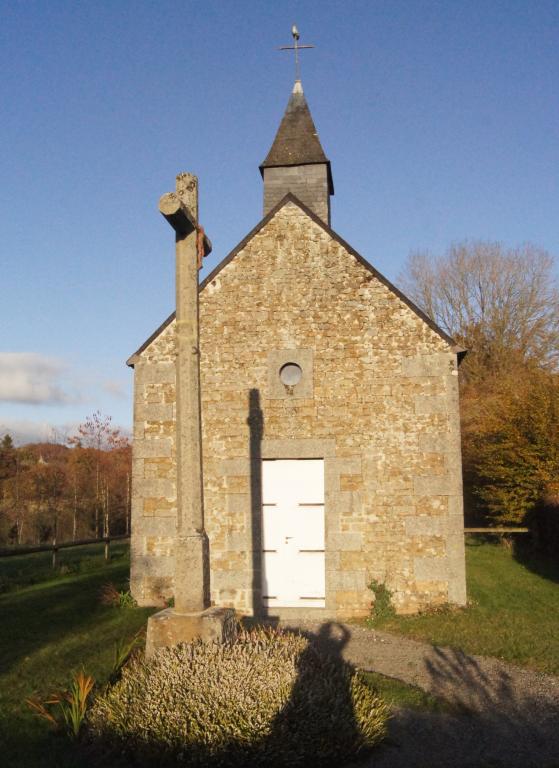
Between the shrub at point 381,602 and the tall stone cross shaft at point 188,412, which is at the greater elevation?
the tall stone cross shaft at point 188,412

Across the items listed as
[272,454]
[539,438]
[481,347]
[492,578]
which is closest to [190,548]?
[272,454]

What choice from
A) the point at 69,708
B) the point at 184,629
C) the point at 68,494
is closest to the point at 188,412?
the point at 184,629

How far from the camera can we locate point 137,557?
1076 cm

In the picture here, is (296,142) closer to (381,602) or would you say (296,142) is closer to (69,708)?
(381,602)

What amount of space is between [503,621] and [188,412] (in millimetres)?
5920

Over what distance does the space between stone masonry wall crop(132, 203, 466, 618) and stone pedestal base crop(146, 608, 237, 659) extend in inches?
184

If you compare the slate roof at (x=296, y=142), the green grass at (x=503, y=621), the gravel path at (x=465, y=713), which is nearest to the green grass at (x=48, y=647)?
the gravel path at (x=465, y=713)

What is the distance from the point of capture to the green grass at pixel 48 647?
4.92 meters

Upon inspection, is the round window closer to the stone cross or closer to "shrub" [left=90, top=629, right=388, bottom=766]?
the stone cross

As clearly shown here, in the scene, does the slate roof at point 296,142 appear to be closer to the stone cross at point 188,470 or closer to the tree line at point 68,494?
the stone cross at point 188,470

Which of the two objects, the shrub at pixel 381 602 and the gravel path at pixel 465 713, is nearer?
the gravel path at pixel 465 713

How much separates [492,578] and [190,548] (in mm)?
8728

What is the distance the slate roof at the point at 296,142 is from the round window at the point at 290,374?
4.98 m

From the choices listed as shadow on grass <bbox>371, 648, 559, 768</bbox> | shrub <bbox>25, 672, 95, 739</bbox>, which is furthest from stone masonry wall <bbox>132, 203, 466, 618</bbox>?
shrub <bbox>25, 672, 95, 739</bbox>
